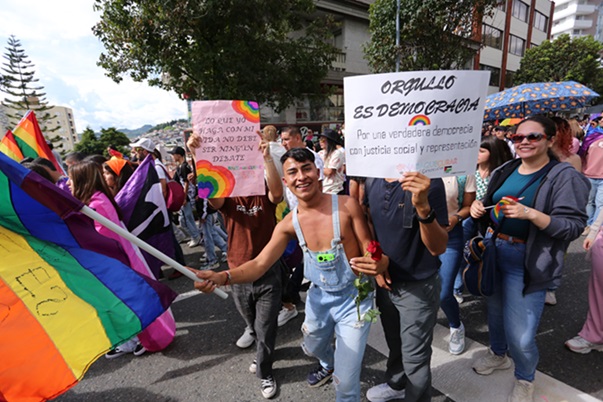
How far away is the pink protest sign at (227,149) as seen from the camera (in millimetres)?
2660

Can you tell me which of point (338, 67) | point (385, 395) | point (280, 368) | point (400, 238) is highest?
point (338, 67)

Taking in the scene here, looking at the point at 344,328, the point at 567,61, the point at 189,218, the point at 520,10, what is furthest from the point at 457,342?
the point at 520,10

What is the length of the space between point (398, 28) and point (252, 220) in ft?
48.2

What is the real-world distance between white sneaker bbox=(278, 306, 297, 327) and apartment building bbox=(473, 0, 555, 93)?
111ft

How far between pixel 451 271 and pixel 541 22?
48.6 metres

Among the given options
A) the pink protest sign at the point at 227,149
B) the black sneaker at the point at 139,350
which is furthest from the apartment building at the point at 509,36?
the black sneaker at the point at 139,350

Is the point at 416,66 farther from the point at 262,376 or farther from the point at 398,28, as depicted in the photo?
the point at 262,376

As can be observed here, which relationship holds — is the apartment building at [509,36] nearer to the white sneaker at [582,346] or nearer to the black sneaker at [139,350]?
the white sneaker at [582,346]

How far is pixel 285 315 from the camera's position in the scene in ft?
12.2

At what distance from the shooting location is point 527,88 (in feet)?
24.6

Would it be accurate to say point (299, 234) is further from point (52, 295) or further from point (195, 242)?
point (195, 242)

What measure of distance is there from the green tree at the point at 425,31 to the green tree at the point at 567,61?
2016 centimetres

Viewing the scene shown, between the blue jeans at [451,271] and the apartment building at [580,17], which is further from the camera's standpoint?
the apartment building at [580,17]

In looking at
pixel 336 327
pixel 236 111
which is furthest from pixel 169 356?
pixel 236 111
